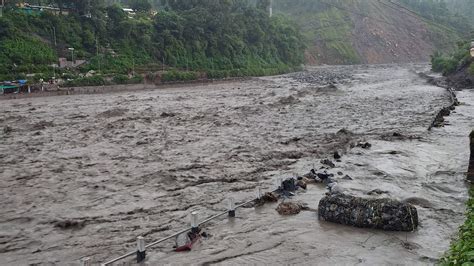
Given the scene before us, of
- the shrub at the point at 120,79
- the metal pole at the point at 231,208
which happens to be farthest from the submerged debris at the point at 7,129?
the shrub at the point at 120,79

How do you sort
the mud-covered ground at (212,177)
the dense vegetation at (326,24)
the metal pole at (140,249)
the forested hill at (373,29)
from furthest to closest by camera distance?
the forested hill at (373,29) < the dense vegetation at (326,24) < the mud-covered ground at (212,177) < the metal pole at (140,249)

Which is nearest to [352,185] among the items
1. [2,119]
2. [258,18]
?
[2,119]

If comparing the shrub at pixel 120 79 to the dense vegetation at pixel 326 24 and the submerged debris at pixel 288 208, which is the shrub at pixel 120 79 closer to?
the submerged debris at pixel 288 208

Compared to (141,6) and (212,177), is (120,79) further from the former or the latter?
(212,177)

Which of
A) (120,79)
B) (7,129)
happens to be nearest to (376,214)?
(7,129)

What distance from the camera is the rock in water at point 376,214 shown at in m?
11.4

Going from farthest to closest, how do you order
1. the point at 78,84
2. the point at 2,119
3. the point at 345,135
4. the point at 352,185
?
the point at 78,84, the point at 2,119, the point at 345,135, the point at 352,185

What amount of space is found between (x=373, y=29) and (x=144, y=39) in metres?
107

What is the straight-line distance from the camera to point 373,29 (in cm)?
15062

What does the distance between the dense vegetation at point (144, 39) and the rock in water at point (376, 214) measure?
147 ft

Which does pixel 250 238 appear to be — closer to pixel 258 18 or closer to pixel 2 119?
pixel 2 119

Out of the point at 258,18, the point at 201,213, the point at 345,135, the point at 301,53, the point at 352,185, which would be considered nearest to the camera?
the point at 201,213

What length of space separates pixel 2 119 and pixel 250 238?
26797 millimetres

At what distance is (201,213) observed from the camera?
514 inches
